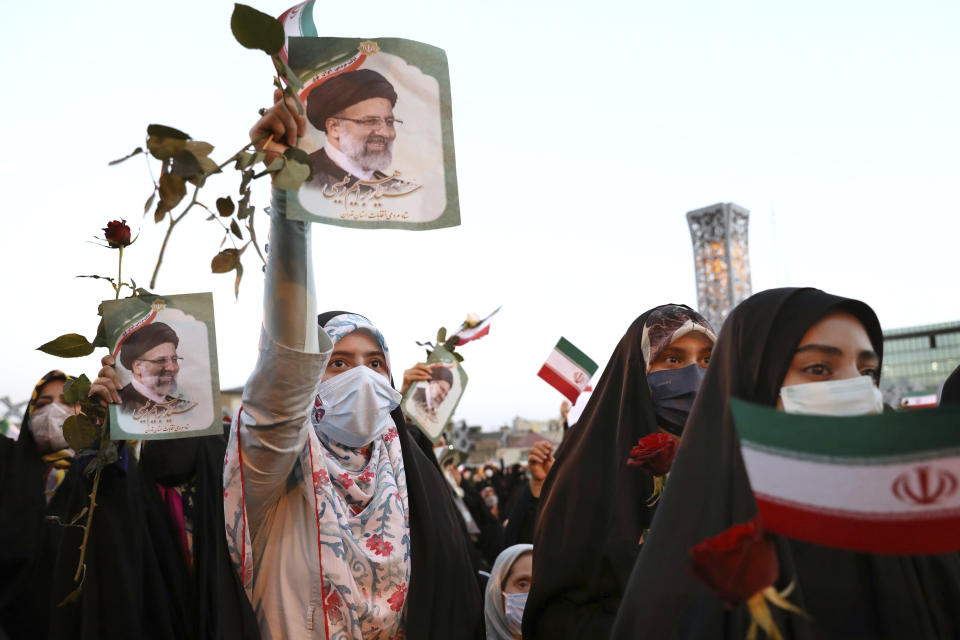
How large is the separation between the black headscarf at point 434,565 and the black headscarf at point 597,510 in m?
0.26

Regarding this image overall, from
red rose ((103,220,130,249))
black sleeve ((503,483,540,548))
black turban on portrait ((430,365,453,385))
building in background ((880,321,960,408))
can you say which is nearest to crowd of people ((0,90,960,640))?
red rose ((103,220,130,249))

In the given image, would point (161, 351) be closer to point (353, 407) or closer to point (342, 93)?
point (353, 407)

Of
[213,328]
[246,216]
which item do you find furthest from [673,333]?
[246,216]

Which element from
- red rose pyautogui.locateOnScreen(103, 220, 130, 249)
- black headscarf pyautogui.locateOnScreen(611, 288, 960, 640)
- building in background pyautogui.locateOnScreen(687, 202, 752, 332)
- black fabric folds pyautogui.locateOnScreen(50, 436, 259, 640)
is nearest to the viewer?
black headscarf pyautogui.locateOnScreen(611, 288, 960, 640)

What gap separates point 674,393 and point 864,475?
1.53 m

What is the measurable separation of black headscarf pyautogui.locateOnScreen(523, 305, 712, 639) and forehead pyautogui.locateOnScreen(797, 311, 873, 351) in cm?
96

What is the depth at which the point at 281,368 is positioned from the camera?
6.84 ft

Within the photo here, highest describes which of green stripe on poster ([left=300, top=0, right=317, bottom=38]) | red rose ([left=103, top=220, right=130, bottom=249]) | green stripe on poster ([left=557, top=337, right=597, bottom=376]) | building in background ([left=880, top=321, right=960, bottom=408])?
green stripe on poster ([left=300, top=0, right=317, bottom=38])

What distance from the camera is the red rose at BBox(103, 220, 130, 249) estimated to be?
236 centimetres

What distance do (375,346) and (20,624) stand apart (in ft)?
10.2

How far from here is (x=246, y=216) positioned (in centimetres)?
154

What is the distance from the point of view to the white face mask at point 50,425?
448 centimetres

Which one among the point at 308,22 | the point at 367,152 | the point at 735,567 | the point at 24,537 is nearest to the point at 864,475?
the point at 735,567

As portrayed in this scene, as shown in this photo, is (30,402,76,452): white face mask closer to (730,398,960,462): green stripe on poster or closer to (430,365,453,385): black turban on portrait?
(430,365,453,385): black turban on portrait
